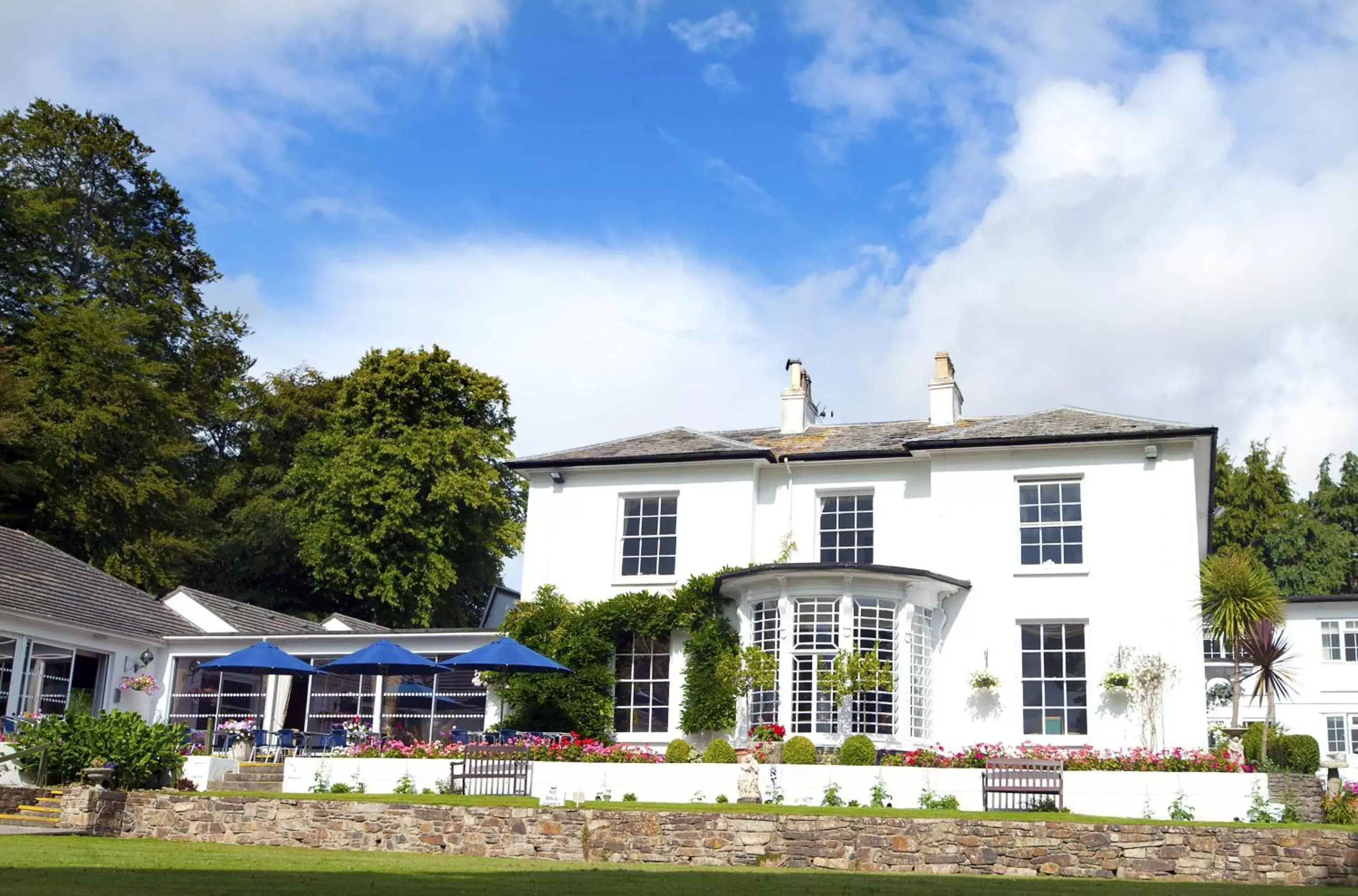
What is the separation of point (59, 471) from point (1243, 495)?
154ft

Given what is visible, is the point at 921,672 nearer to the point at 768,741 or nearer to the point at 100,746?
the point at 768,741

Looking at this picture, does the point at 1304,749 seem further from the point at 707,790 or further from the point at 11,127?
the point at 11,127

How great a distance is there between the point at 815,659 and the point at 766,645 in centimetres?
125

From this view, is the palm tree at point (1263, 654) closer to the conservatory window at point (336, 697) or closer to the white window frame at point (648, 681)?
the white window frame at point (648, 681)

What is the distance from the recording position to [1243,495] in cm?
5569

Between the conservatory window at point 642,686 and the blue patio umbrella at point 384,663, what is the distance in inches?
156

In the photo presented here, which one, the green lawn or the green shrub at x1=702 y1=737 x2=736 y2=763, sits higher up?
the green shrub at x1=702 y1=737 x2=736 y2=763

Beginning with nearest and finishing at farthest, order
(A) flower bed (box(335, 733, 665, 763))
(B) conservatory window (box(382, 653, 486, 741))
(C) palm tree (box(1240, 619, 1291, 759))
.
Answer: (A) flower bed (box(335, 733, 665, 763)) < (C) palm tree (box(1240, 619, 1291, 759)) < (B) conservatory window (box(382, 653, 486, 741))

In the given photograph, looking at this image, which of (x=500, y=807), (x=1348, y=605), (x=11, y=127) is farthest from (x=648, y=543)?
(x=11, y=127)

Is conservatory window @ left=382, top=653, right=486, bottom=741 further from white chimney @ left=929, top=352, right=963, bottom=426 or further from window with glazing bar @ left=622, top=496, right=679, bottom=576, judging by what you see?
white chimney @ left=929, top=352, right=963, bottom=426

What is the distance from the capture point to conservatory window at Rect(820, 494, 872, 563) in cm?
2697

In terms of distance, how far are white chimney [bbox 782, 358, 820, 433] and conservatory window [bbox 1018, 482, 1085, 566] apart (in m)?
6.14

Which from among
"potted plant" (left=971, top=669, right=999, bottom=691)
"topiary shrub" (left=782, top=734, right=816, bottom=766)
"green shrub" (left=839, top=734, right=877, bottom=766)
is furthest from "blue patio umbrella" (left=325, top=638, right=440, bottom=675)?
"potted plant" (left=971, top=669, right=999, bottom=691)

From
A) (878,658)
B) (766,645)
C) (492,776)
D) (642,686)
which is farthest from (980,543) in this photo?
(492,776)
